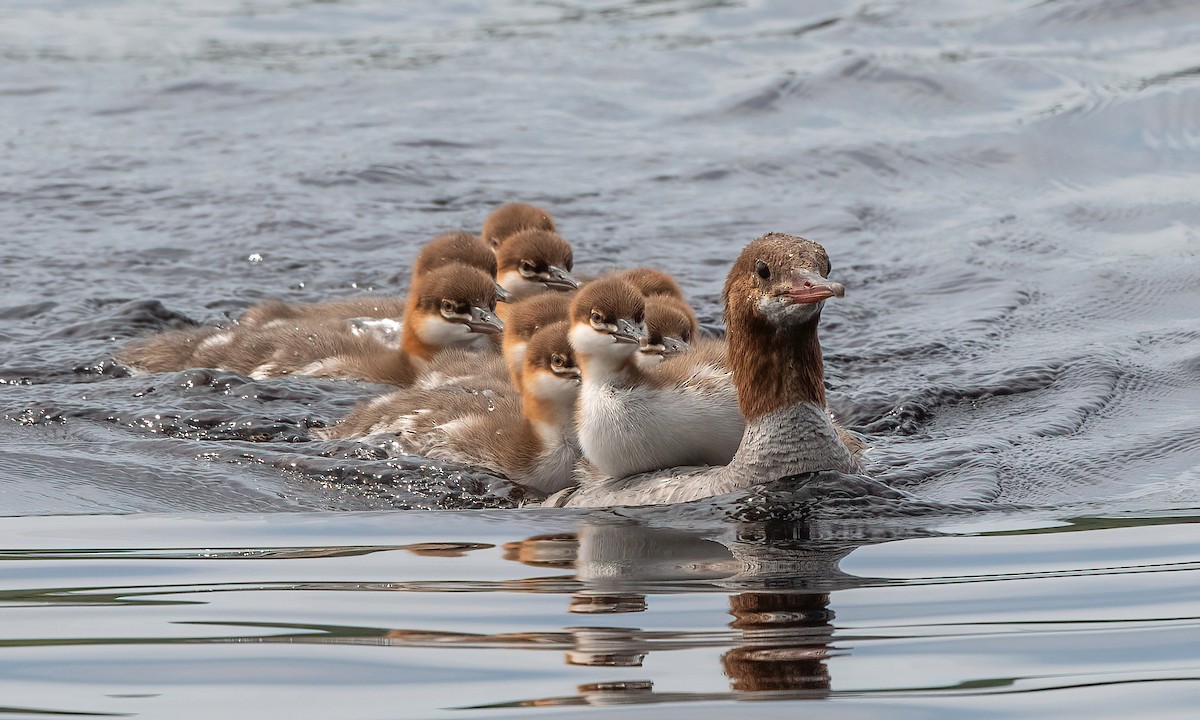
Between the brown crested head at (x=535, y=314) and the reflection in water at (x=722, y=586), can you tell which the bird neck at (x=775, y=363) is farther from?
the brown crested head at (x=535, y=314)

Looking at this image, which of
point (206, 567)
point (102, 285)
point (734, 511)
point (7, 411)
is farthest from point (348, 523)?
point (102, 285)

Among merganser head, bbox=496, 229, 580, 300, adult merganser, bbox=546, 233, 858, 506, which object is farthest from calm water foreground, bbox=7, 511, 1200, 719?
merganser head, bbox=496, 229, 580, 300

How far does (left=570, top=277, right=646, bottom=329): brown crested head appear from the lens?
21.3ft

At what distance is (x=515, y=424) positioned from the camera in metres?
7.21

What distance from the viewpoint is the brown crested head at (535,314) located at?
7617mm

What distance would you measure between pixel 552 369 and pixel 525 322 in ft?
2.61

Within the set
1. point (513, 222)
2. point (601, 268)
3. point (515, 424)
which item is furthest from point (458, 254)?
point (601, 268)

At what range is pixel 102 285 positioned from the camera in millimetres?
10898

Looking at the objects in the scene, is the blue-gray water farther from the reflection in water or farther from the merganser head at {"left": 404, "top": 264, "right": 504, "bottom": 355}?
the merganser head at {"left": 404, "top": 264, "right": 504, "bottom": 355}

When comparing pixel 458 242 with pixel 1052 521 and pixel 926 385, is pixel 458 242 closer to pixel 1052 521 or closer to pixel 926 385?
pixel 926 385

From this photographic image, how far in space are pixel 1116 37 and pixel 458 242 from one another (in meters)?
10.2

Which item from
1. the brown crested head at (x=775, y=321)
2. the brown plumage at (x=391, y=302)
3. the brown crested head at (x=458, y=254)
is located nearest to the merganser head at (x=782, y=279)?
the brown crested head at (x=775, y=321)

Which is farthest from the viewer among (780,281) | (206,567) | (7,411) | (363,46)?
(363,46)

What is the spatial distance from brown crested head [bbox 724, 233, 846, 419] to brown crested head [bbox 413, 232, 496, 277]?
9.70ft
